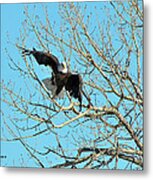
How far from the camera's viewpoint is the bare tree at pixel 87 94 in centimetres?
248

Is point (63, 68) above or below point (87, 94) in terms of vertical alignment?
above

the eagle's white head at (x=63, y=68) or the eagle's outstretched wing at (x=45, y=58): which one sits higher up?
the eagle's outstretched wing at (x=45, y=58)

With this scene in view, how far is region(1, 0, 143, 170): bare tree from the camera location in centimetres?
248

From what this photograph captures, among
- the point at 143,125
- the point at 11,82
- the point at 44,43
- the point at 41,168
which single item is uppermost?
the point at 44,43

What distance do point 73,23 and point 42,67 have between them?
23cm

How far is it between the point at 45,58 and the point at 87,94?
23cm

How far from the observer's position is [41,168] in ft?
8.43

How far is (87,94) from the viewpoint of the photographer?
2525 mm

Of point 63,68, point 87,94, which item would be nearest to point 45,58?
point 63,68

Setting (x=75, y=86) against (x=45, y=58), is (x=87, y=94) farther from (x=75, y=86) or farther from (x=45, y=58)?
(x=45, y=58)

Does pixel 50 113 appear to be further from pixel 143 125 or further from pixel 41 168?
pixel 143 125

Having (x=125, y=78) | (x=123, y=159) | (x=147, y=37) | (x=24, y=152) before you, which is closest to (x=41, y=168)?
(x=24, y=152)

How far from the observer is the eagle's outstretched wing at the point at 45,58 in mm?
2553

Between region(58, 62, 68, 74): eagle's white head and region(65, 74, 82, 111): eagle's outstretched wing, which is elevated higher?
region(58, 62, 68, 74): eagle's white head
